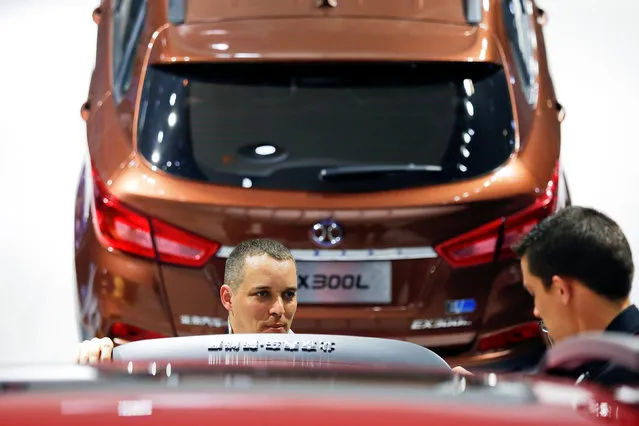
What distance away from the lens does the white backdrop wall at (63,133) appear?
7406mm

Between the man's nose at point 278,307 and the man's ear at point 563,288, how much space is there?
112 cm

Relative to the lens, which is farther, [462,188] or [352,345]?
[462,188]

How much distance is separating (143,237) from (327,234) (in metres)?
0.57

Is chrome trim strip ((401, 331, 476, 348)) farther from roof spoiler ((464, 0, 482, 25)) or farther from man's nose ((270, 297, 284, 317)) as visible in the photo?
roof spoiler ((464, 0, 482, 25))

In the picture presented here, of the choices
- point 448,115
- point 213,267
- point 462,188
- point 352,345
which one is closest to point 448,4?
point 448,115

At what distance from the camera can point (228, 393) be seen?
199 cm

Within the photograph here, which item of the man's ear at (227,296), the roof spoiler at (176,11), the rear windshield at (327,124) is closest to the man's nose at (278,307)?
the man's ear at (227,296)

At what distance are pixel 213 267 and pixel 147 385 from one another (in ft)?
10.0

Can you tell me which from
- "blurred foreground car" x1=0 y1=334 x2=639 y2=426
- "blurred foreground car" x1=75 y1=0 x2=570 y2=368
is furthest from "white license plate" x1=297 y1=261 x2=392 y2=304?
"blurred foreground car" x1=0 y1=334 x2=639 y2=426

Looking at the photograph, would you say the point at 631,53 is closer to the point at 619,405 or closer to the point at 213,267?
the point at 213,267

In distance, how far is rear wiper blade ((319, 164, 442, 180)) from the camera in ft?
17.4

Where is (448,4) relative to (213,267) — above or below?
above

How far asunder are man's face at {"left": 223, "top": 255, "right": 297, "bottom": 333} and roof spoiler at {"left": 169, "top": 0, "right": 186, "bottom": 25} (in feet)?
4.54

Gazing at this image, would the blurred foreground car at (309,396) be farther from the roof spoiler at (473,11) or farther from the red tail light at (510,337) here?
the roof spoiler at (473,11)
